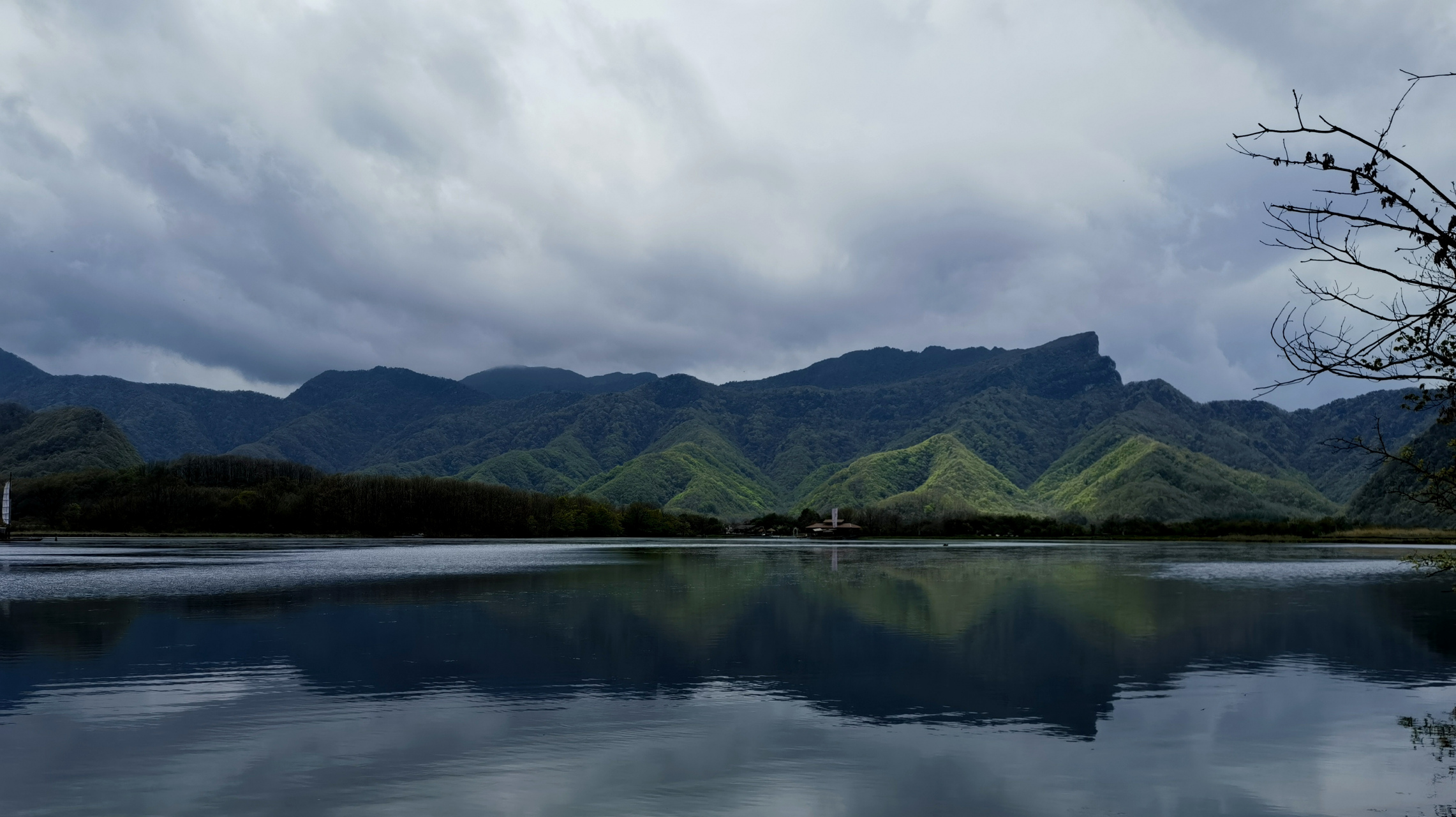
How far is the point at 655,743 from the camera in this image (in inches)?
679

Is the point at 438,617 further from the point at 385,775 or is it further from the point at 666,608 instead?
the point at 385,775

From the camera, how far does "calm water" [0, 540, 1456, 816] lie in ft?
47.6

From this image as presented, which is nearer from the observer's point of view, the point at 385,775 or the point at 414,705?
the point at 385,775

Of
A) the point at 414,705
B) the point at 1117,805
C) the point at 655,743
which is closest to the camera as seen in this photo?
the point at 1117,805

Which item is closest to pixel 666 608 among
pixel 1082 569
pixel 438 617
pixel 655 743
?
pixel 438 617

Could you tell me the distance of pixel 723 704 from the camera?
2070cm

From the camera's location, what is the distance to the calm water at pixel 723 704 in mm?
14500

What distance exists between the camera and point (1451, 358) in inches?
404

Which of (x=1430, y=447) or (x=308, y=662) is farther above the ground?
(x=1430, y=447)

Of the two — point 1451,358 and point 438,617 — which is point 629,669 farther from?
point 1451,358

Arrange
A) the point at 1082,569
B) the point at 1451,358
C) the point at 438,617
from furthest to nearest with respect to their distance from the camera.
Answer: the point at 1082,569 → the point at 438,617 → the point at 1451,358

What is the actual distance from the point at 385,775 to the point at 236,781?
A: 7.72 feet

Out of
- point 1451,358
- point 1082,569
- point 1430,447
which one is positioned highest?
point 1430,447

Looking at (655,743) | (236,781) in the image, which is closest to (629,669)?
(655,743)
